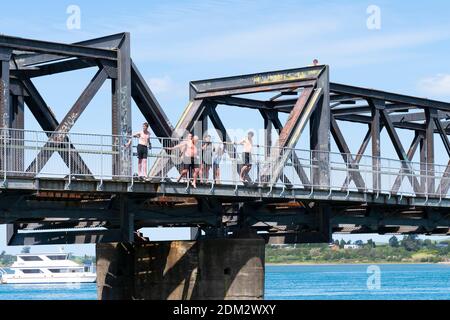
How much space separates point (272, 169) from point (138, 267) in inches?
233

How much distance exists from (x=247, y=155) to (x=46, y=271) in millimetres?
128593

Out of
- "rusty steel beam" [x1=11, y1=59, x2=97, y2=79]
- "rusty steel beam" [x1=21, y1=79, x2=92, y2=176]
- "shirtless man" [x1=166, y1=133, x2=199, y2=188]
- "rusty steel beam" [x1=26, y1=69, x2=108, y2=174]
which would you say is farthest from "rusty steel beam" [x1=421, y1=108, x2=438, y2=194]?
"rusty steel beam" [x1=26, y1=69, x2=108, y2=174]

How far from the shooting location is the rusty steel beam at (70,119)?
118ft

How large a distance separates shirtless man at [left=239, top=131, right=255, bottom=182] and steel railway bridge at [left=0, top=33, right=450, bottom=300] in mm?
404

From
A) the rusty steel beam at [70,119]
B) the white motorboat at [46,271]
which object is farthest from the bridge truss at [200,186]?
the white motorboat at [46,271]

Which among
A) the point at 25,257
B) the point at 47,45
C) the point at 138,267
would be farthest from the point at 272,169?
the point at 25,257

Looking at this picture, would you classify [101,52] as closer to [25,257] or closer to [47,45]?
[47,45]

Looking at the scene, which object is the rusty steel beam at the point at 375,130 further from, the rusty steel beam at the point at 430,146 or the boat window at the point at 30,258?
the boat window at the point at 30,258

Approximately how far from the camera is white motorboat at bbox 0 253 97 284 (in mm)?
164375

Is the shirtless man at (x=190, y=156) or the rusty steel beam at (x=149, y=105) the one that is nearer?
the shirtless man at (x=190, y=156)

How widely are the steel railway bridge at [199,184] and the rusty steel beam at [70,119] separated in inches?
1.6

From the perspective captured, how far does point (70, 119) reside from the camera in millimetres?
38219

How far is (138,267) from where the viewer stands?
43.3 meters
